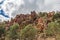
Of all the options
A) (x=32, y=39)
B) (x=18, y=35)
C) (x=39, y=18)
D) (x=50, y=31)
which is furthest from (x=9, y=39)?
(x=39, y=18)

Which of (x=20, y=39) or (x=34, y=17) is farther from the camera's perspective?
(x=34, y=17)

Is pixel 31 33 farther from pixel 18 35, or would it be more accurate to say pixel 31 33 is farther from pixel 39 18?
pixel 39 18

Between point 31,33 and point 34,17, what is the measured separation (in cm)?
2644

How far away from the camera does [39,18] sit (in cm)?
6700

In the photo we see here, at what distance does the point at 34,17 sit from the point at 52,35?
75.1ft

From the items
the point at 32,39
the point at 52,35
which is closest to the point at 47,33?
the point at 52,35

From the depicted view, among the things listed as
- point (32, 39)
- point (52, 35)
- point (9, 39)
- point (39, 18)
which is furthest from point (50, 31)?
point (39, 18)

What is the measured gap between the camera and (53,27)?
142ft

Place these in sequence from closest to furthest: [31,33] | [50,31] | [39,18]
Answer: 1. [31,33]
2. [50,31]
3. [39,18]

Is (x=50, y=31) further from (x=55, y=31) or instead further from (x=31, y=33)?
(x=31, y=33)

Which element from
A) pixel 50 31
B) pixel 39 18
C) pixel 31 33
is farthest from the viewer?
pixel 39 18

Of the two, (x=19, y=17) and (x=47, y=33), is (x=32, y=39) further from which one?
(x=19, y=17)

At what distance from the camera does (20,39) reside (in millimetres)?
43000

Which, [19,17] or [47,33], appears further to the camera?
[19,17]
